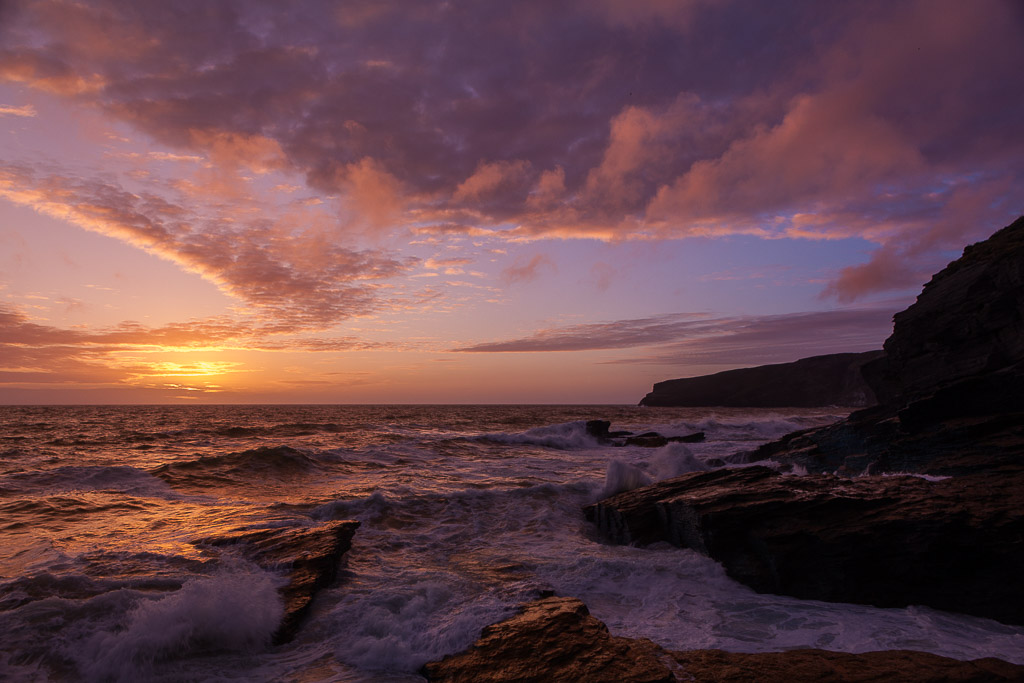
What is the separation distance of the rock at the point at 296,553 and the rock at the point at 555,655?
2.32 m

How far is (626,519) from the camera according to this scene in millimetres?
9883

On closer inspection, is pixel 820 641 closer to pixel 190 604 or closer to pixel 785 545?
pixel 785 545

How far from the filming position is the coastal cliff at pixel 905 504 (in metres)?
6.51

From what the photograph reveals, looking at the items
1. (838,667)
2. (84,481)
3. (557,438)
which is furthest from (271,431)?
(838,667)

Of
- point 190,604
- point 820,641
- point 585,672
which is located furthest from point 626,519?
point 190,604

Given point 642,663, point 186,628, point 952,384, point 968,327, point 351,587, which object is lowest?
point 351,587

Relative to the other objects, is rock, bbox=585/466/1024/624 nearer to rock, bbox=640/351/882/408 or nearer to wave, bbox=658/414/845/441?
wave, bbox=658/414/845/441

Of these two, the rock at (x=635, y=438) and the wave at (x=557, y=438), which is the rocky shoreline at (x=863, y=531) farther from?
the wave at (x=557, y=438)

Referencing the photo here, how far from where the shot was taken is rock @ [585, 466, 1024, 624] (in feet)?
20.9

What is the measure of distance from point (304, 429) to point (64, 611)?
28.9m

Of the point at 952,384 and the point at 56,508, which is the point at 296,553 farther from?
the point at 952,384

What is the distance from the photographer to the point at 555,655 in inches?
181

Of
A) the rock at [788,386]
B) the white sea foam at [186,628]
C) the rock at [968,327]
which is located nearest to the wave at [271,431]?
the white sea foam at [186,628]

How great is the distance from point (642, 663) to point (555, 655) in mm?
800
